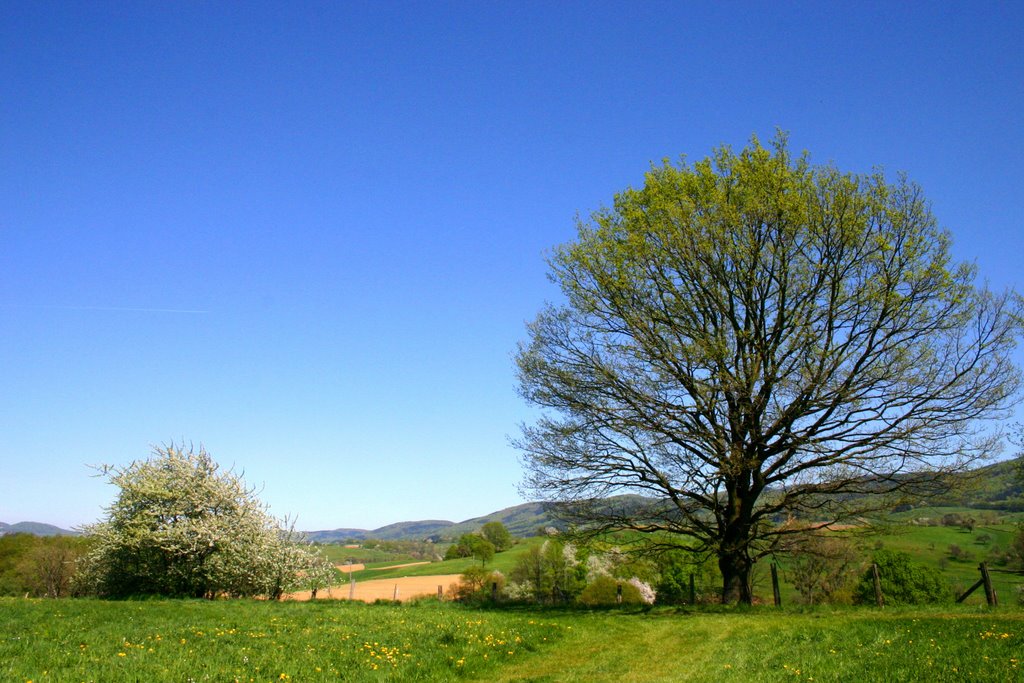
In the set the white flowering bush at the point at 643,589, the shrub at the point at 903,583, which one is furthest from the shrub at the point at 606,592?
the shrub at the point at 903,583

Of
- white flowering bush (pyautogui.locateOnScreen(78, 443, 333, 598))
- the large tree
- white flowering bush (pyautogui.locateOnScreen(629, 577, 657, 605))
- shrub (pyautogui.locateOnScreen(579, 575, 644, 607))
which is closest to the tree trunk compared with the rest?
the large tree

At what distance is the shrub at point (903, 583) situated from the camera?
48750mm

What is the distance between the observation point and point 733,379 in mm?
17578

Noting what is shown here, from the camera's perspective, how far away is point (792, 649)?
1222 centimetres

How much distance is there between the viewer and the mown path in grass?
9.98 meters

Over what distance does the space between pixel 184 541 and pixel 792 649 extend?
2054cm

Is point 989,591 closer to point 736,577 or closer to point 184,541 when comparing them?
point 736,577

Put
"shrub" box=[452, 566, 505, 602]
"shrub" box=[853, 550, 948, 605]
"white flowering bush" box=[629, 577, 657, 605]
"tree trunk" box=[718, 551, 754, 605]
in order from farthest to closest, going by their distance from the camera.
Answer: "white flowering bush" box=[629, 577, 657, 605] < "shrub" box=[452, 566, 505, 602] < "shrub" box=[853, 550, 948, 605] < "tree trunk" box=[718, 551, 754, 605]

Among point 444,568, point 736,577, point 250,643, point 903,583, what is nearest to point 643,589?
point 903,583

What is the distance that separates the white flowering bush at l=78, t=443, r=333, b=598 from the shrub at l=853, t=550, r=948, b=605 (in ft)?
148

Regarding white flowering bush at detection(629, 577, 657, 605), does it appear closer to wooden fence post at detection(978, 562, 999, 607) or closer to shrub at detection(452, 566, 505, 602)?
shrub at detection(452, 566, 505, 602)

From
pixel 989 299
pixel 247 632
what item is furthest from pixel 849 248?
pixel 247 632

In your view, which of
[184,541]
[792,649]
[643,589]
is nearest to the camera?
[792,649]

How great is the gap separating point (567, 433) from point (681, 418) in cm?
348
